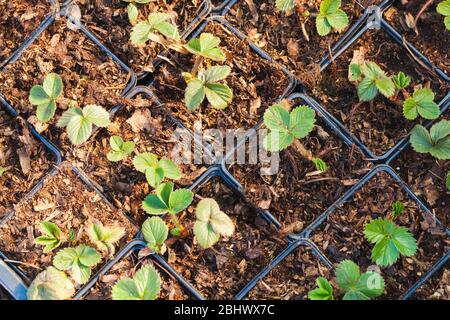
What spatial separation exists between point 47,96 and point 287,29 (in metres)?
0.75

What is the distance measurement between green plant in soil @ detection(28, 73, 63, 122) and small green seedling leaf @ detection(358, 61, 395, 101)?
34.6 inches

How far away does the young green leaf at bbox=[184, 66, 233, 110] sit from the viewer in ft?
5.56

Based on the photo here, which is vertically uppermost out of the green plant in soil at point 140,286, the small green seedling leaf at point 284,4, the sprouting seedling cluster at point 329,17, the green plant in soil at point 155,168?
the small green seedling leaf at point 284,4

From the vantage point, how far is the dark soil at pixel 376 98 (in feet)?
5.76

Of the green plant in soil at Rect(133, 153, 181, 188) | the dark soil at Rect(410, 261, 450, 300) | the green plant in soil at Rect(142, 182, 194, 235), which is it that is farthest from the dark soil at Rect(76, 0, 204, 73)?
the dark soil at Rect(410, 261, 450, 300)

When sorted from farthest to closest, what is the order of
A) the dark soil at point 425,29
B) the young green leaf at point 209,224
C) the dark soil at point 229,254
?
the dark soil at point 425,29
the dark soil at point 229,254
the young green leaf at point 209,224

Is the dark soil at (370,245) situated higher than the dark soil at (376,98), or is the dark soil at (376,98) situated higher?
the dark soil at (376,98)

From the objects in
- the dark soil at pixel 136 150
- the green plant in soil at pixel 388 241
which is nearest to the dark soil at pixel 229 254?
the dark soil at pixel 136 150

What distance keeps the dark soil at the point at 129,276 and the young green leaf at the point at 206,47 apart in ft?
2.00

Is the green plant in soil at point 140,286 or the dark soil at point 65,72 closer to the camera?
the green plant in soil at point 140,286

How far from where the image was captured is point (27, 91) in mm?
1795

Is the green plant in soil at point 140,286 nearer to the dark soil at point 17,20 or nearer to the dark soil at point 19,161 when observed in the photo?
the dark soil at point 19,161

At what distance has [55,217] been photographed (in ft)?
5.67
